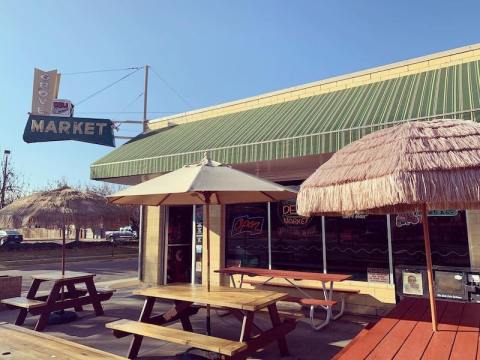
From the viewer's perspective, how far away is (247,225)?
916 centimetres

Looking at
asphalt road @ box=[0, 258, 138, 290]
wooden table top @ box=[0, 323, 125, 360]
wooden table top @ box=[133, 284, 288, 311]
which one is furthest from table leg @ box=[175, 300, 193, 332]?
asphalt road @ box=[0, 258, 138, 290]

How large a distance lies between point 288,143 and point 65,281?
4.84 metres

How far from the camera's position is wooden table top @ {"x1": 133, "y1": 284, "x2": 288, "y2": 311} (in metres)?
4.31

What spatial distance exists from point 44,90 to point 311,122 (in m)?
10.2

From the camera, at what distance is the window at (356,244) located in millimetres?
7305

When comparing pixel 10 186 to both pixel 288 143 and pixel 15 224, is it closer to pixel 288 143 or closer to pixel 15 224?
pixel 15 224

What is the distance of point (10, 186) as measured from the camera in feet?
113

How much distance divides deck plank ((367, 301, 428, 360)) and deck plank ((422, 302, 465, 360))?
0.68 feet

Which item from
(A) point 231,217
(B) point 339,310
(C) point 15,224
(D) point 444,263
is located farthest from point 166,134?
(D) point 444,263

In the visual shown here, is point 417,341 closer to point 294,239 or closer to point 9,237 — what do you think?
point 294,239

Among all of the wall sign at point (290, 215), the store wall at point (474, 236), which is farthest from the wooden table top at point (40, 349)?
the store wall at point (474, 236)

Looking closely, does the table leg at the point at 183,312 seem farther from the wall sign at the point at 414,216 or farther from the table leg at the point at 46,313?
the wall sign at the point at 414,216

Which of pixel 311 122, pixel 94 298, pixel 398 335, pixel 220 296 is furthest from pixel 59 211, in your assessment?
pixel 398 335

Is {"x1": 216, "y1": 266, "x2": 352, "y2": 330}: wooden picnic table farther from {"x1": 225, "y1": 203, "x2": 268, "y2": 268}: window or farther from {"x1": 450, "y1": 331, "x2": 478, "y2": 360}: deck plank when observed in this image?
{"x1": 450, "y1": 331, "x2": 478, "y2": 360}: deck plank
